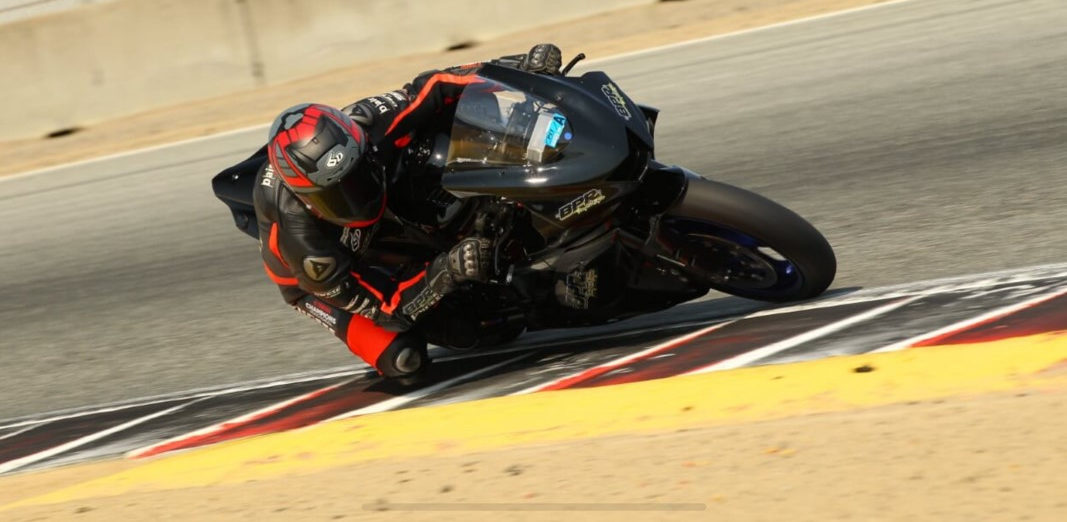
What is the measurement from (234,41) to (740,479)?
11.0m

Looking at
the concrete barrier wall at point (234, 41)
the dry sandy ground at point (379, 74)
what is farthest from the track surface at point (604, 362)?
the concrete barrier wall at point (234, 41)

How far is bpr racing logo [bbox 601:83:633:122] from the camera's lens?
16.5 ft

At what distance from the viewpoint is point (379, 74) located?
13.1 meters

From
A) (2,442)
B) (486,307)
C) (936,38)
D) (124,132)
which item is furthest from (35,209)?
(936,38)

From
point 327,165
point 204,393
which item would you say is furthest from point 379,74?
point 327,165

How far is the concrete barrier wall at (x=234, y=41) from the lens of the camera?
1346cm

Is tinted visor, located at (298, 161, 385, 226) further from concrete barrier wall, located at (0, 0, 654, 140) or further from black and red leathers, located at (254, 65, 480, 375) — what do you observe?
concrete barrier wall, located at (0, 0, 654, 140)

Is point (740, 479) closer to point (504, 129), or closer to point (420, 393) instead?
point (504, 129)

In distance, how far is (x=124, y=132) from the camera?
13.2 meters

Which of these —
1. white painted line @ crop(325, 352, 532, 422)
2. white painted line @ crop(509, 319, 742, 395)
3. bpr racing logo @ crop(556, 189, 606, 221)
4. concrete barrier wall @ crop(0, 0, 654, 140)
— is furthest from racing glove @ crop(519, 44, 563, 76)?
concrete barrier wall @ crop(0, 0, 654, 140)

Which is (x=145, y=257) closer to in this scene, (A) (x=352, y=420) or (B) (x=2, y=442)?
(B) (x=2, y=442)

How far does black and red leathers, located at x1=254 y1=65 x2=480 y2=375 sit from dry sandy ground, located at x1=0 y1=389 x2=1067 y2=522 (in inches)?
49.2

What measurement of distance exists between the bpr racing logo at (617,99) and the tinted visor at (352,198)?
967 millimetres

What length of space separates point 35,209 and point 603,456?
8.43m
